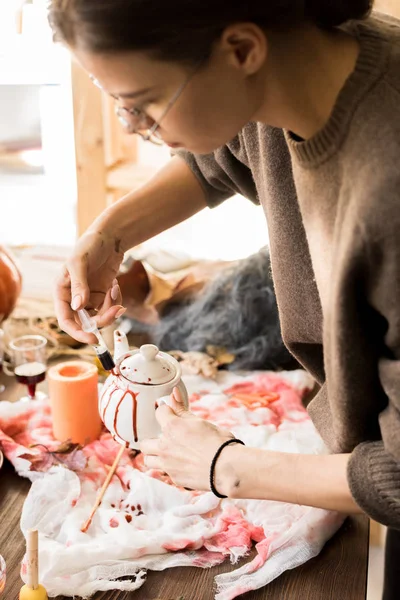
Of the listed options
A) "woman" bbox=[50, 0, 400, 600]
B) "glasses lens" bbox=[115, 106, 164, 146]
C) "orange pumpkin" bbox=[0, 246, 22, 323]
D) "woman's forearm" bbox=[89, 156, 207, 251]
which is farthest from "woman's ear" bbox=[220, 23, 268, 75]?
"orange pumpkin" bbox=[0, 246, 22, 323]

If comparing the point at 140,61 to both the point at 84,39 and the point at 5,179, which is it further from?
the point at 5,179

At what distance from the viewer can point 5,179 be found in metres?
2.62

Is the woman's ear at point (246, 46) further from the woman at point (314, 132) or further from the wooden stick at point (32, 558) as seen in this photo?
the wooden stick at point (32, 558)

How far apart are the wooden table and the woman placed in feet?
0.61

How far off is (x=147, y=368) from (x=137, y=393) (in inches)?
1.7

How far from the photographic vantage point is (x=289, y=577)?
3.39 ft

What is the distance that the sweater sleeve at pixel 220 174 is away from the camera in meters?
1.15

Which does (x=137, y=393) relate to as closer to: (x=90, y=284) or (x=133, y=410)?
(x=133, y=410)

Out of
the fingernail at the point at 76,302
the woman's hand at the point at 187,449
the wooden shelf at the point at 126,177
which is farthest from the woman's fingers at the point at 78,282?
the wooden shelf at the point at 126,177

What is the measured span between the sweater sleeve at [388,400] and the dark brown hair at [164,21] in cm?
22

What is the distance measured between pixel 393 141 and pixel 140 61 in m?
0.26

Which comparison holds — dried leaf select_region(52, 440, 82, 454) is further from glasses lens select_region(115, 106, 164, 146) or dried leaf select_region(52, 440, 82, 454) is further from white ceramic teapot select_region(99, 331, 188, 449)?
glasses lens select_region(115, 106, 164, 146)

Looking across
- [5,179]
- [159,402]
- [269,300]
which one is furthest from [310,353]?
[5,179]

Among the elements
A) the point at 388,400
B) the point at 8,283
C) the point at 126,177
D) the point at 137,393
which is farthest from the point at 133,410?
the point at 126,177
